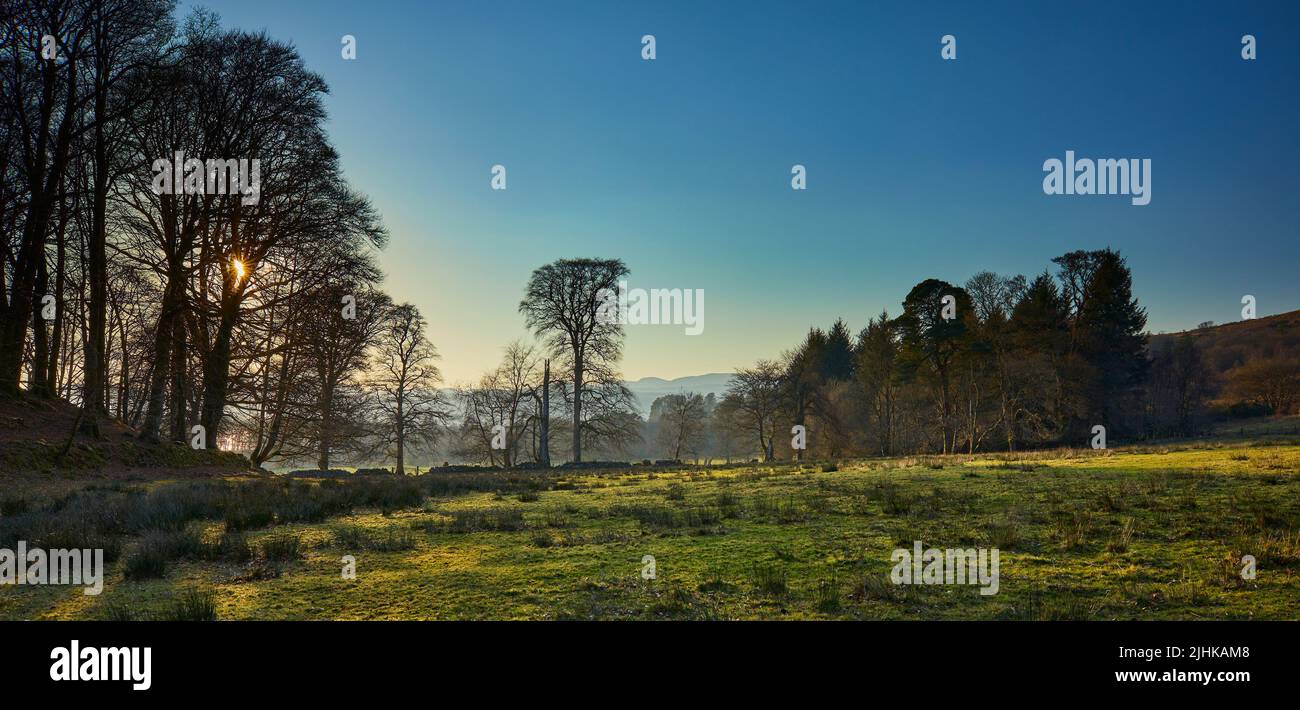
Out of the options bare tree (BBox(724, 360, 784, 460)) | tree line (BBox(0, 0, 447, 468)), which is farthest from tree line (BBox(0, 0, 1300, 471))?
bare tree (BBox(724, 360, 784, 460))

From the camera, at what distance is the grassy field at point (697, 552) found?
15.1 feet

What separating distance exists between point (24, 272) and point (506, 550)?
23.6 meters

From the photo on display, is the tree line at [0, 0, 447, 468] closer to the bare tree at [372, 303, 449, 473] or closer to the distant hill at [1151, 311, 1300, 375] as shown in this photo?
the bare tree at [372, 303, 449, 473]

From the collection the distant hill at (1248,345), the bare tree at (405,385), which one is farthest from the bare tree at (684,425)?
the distant hill at (1248,345)

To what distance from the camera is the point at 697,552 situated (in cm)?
702

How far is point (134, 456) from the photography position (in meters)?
17.7

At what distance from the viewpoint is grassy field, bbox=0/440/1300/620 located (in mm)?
4613

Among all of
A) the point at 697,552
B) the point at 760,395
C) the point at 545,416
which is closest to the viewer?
the point at 697,552

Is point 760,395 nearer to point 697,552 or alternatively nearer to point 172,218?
point 172,218
